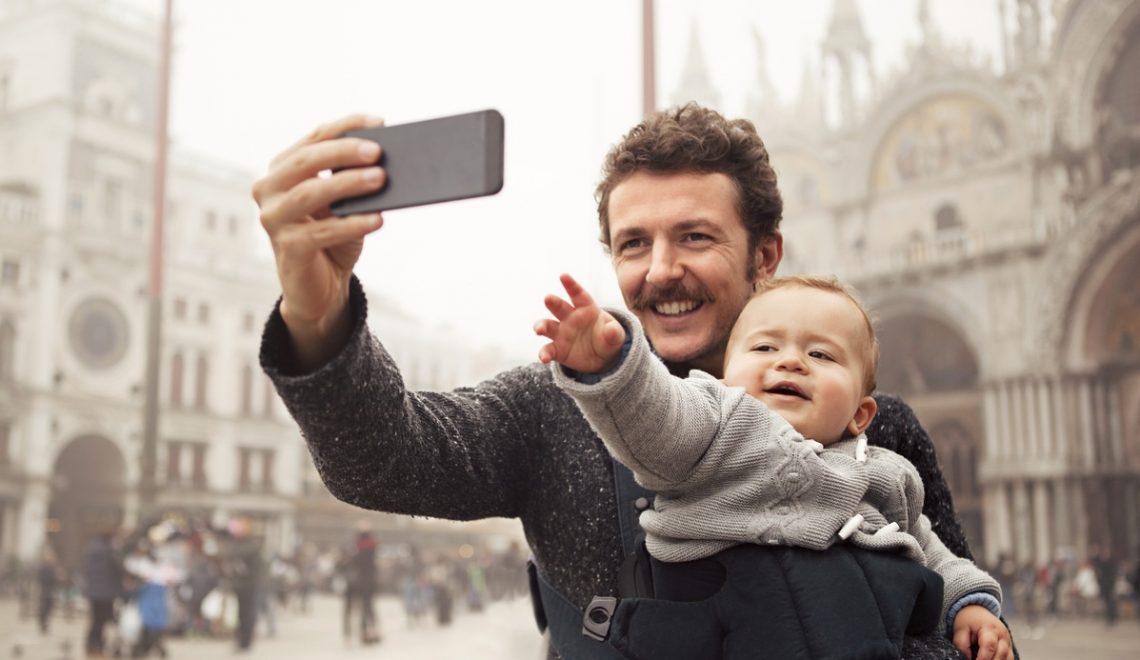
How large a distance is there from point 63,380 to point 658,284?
53.6ft

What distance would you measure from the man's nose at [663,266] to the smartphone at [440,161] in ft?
1.87

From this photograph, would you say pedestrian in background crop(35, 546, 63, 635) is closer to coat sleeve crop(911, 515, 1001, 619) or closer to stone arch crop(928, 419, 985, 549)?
stone arch crop(928, 419, 985, 549)

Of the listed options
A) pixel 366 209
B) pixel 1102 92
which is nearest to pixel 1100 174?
pixel 1102 92

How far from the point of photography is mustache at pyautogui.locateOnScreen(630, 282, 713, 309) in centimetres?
142

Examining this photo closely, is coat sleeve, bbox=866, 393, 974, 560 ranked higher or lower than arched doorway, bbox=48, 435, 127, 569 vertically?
higher

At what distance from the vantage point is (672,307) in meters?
1.44

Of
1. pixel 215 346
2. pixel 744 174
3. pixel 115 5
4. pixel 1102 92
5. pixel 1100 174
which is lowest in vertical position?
pixel 744 174

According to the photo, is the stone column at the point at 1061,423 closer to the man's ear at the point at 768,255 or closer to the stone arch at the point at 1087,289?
the stone arch at the point at 1087,289

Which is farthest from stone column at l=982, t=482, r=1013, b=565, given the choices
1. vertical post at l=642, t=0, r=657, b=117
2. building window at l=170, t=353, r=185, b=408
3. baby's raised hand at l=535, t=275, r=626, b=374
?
baby's raised hand at l=535, t=275, r=626, b=374

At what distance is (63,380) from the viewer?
1579cm

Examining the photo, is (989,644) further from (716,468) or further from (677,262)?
(677,262)

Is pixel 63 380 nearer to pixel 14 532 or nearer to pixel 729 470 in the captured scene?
pixel 14 532

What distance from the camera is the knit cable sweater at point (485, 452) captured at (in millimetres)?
1054

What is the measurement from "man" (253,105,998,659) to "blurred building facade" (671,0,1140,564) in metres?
11.4
